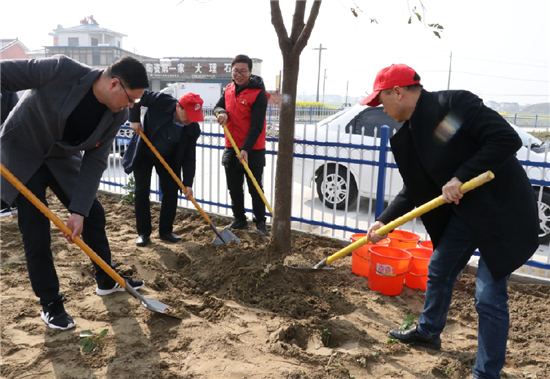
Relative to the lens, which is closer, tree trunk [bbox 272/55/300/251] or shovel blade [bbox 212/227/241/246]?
tree trunk [bbox 272/55/300/251]

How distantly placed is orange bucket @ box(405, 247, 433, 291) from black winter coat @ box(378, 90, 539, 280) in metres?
1.50

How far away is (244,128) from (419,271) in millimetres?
2557

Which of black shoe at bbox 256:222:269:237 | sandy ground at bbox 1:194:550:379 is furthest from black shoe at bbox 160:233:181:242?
black shoe at bbox 256:222:269:237

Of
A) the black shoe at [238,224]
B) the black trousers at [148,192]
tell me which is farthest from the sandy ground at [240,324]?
the black shoe at [238,224]

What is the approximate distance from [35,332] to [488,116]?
300 centimetres

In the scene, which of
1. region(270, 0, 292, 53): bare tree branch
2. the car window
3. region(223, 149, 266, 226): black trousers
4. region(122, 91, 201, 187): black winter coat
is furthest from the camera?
the car window

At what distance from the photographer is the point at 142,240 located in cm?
458

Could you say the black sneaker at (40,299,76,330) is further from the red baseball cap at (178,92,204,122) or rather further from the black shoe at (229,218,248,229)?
the black shoe at (229,218,248,229)

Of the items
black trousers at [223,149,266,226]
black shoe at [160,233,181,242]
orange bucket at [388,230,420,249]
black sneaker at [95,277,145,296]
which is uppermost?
black trousers at [223,149,266,226]

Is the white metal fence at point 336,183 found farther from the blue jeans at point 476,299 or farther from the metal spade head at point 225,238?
the blue jeans at point 476,299

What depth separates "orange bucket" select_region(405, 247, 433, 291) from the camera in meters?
3.65

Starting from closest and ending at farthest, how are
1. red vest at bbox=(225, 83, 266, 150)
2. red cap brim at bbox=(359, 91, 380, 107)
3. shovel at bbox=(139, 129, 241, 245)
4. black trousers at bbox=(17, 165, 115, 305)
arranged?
1. red cap brim at bbox=(359, 91, 380, 107)
2. black trousers at bbox=(17, 165, 115, 305)
3. shovel at bbox=(139, 129, 241, 245)
4. red vest at bbox=(225, 83, 266, 150)

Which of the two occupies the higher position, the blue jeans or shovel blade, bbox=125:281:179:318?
the blue jeans

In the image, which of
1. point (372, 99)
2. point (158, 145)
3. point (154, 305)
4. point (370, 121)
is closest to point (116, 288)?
point (154, 305)
